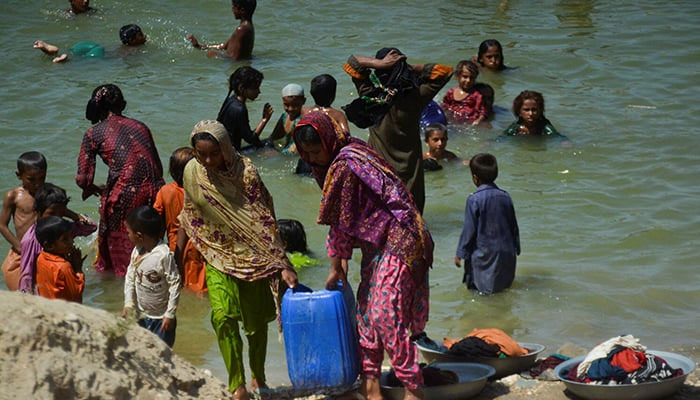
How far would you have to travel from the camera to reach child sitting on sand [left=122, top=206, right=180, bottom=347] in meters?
5.60

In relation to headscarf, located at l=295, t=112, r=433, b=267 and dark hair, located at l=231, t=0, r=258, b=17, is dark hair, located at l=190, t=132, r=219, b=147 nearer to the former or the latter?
headscarf, located at l=295, t=112, r=433, b=267

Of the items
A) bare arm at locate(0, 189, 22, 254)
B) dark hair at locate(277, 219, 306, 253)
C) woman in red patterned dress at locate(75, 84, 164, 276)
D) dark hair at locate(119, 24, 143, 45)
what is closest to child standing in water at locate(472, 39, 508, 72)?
dark hair at locate(119, 24, 143, 45)

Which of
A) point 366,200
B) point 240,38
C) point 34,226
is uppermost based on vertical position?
point 366,200

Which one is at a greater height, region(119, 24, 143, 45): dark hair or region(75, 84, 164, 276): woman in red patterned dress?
region(75, 84, 164, 276): woman in red patterned dress

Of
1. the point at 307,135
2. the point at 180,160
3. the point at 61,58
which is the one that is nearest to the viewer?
the point at 307,135

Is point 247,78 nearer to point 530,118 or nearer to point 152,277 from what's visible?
point 152,277

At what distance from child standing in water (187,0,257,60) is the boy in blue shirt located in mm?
6998

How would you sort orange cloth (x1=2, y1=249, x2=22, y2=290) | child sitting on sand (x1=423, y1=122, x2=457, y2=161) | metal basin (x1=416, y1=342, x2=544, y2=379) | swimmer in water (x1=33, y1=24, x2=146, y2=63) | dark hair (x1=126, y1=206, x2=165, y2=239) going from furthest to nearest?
1. swimmer in water (x1=33, y1=24, x2=146, y2=63)
2. child sitting on sand (x1=423, y1=122, x2=457, y2=161)
3. orange cloth (x1=2, y1=249, x2=22, y2=290)
4. metal basin (x1=416, y1=342, x2=544, y2=379)
5. dark hair (x1=126, y1=206, x2=165, y2=239)

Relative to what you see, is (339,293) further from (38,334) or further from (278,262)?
(38,334)

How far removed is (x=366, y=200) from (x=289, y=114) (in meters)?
5.39

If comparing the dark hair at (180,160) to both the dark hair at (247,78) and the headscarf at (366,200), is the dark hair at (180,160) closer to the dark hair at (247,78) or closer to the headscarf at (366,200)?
the dark hair at (247,78)

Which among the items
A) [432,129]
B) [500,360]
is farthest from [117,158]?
[432,129]

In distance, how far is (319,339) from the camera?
5.22 meters

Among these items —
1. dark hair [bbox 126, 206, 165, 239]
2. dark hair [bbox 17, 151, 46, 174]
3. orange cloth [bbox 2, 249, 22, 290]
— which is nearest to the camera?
dark hair [bbox 126, 206, 165, 239]
